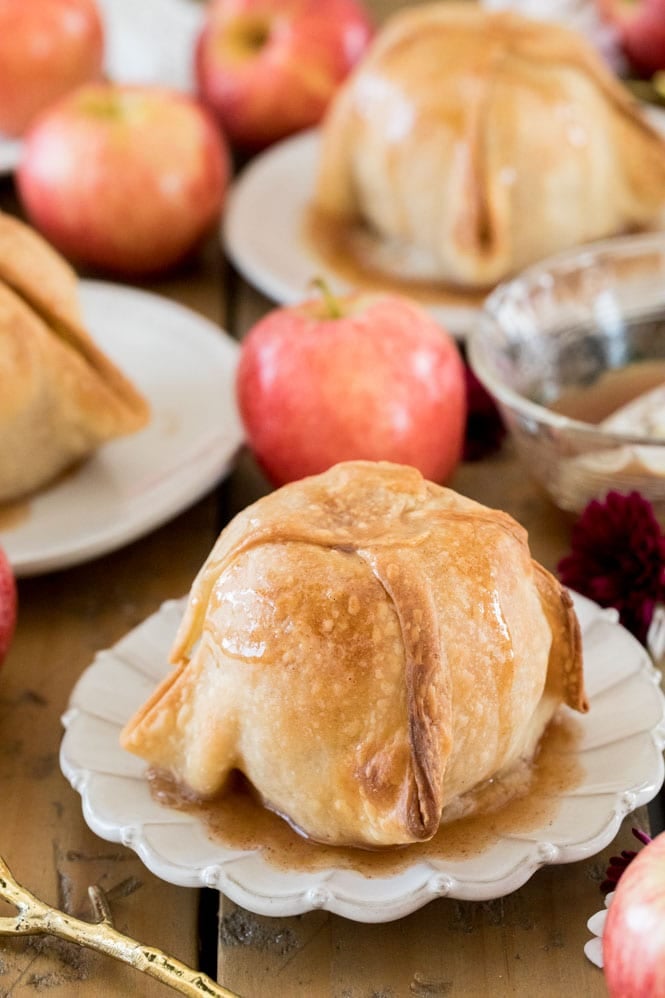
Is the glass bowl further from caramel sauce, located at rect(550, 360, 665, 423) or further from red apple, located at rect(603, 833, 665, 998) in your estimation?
red apple, located at rect(603, 833, 665, 998)

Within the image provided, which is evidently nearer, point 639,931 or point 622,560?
point 639,931

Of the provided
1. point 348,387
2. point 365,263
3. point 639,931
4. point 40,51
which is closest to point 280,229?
point 365,263

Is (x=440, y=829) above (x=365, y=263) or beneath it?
above

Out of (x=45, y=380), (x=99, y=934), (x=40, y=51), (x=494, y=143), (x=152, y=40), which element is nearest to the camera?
(x=99, y=934)

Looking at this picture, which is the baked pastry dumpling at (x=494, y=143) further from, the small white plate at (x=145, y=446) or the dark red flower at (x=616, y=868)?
the dark red flower at (x=616, y=868)

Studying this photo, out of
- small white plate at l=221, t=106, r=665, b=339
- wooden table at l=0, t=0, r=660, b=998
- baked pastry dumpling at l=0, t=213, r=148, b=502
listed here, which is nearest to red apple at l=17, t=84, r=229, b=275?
small white plate at l=221, t=106, r=665, b=339

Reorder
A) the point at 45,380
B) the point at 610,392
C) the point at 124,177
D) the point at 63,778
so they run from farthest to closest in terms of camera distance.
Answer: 1. the point at 124,177
2. the point at 610,392
3. the point at 45,380
4. the point at 63,778

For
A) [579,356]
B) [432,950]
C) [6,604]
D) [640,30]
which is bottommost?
[640,30]

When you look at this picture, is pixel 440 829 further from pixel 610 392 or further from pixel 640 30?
pixel 640 30
